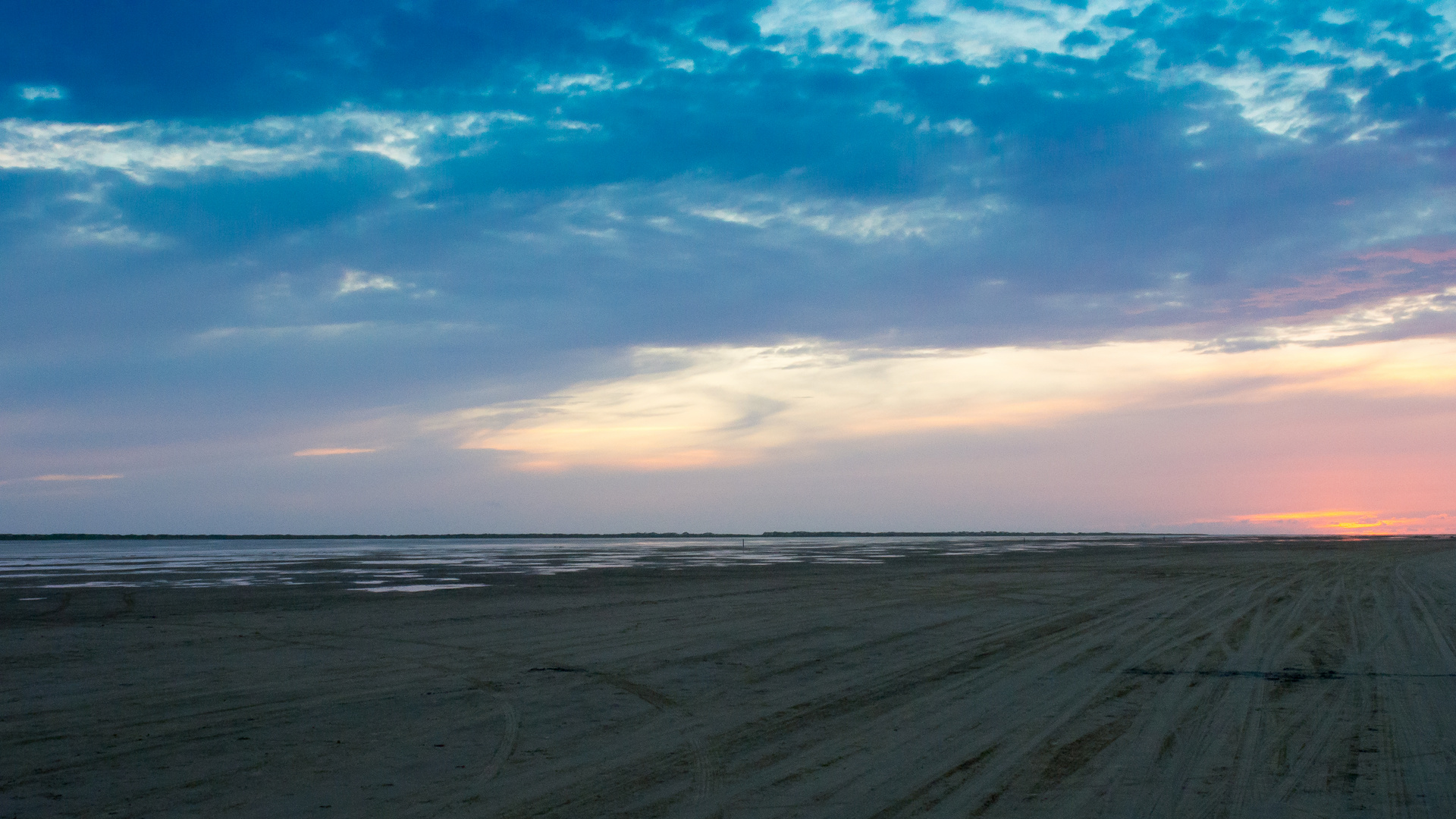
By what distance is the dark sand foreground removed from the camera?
19.6ft

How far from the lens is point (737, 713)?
8.62 metres

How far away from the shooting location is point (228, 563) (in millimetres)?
44344

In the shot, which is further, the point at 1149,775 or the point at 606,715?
the point at 606,715

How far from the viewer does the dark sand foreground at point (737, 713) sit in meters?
5.99

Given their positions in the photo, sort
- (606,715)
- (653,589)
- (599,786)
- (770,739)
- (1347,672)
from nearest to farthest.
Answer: (599,786) → (770,739) → (606,715) → (1347,672) → (653,589)

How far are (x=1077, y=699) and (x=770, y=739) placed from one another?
361cm

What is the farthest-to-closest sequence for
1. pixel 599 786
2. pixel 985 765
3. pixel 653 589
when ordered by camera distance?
1. pixel 653 589
2. pixel 985 765
3. pixel 599 786

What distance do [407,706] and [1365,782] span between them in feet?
27.5

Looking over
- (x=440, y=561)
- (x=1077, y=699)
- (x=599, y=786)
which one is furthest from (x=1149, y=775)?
(x=440, y=561)

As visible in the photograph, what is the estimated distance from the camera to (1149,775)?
635 cm

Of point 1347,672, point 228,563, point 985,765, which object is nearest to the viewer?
point 985,765

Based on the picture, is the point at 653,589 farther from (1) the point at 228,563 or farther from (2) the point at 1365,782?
(1) the point at 228,563

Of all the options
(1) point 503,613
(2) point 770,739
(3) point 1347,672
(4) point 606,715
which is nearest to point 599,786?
(2) point 770,739

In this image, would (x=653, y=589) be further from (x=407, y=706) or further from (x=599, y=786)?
(x=599, y=786)
